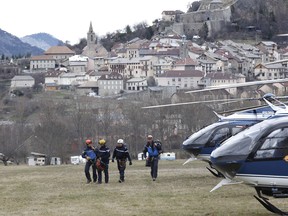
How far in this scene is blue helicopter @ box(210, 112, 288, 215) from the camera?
523 inches

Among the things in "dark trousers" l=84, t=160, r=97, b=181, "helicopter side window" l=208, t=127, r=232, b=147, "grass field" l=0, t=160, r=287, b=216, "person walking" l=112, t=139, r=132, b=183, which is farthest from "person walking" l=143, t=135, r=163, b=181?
"helicopter side window" l=208, t=127, r=232, b=147

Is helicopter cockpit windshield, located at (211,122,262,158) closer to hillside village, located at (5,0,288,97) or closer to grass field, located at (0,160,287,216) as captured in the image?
grass field, located at (0,160,287,216)

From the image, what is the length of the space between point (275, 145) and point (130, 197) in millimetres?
5002

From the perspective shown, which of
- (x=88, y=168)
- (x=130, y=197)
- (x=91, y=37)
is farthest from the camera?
(x=91, y=37)

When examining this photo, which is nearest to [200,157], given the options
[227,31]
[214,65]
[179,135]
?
[179,135]

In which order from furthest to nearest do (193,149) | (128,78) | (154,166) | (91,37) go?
1. (91,37)
2. (128,78)
3. (154,166)
4. (193,149)

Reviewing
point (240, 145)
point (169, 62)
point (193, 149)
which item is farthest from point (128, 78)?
point (240, 145)

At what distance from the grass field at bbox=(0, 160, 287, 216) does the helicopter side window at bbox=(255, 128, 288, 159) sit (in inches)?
54.8

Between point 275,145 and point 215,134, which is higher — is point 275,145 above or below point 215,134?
above

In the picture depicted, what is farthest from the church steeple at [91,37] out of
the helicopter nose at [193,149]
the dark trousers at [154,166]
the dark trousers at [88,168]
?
the helicopter nose at [193,149]

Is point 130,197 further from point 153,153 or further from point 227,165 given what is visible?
point 227,165

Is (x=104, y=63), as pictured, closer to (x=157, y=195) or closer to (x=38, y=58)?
(x=38, y=58)

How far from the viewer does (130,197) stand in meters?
17.7

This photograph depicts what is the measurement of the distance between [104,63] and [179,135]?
116 metres
